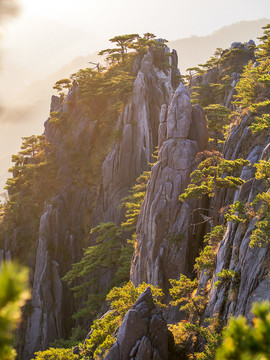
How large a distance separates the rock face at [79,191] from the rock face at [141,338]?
73.1ft

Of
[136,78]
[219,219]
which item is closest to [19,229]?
[136,78]

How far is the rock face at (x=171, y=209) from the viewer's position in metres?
22.3

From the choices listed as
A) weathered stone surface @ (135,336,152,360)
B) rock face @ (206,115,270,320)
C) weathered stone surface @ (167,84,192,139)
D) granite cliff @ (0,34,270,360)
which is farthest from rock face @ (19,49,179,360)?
rock face @ (206,115,270,320)

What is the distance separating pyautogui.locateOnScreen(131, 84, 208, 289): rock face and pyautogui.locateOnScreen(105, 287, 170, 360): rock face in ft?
27.4

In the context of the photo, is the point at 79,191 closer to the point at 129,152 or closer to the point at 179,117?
the point at 129,152

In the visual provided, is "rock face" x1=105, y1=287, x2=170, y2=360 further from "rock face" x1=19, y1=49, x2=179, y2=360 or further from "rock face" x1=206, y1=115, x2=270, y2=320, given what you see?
"rock face" x1=19, y1=49, x2=179, y2=360

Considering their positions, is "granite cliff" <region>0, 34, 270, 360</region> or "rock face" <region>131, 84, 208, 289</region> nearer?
"granite cliff" <region>0, 34, 270, 360</region>

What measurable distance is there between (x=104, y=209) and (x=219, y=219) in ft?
76.1

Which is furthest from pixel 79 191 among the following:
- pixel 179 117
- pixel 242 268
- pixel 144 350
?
pixel 242 268

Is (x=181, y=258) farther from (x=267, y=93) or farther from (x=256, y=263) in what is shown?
(x=267, y=93)

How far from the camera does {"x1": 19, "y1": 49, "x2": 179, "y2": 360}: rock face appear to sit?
123 feet

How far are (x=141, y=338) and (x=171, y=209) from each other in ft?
37.9

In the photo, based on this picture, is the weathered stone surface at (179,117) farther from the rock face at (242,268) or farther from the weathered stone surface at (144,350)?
the weathered stone surface at (144,350)

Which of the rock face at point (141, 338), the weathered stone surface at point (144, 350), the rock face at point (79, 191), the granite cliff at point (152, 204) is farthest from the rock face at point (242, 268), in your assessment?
the rock face at point (79, 191)
